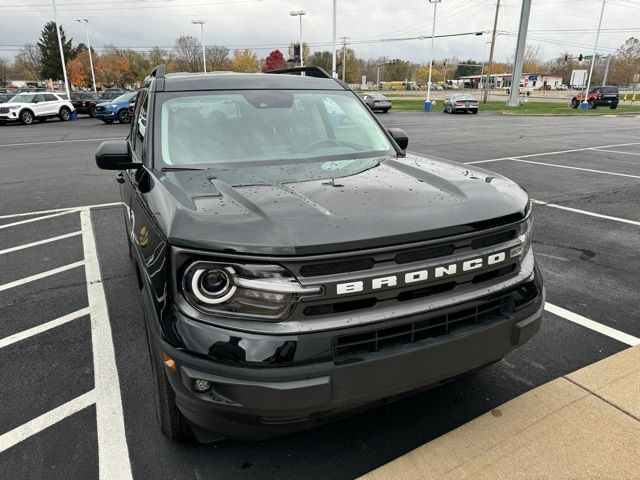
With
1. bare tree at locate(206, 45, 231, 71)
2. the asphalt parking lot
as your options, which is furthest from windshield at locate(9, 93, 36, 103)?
bare tree at locate(206, 45, 231, 71)

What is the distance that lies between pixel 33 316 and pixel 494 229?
12.2 feet

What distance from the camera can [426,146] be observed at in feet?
50.9

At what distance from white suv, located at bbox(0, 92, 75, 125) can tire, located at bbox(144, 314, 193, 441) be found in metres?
30.5

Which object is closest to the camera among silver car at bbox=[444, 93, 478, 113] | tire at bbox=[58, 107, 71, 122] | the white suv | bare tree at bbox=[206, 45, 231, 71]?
the white suv

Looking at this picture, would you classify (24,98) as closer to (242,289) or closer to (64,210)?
(64,210)

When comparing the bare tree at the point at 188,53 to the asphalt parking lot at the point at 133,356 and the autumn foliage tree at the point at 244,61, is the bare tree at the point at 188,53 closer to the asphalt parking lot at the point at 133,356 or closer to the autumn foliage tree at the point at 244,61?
the autumn foliage tree at the point at 244,61

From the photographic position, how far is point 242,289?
1.85 m

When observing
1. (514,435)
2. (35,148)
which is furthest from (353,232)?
(35,148)

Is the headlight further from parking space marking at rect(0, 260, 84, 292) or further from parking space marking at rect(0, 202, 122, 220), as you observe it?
parking space marking at rect(0, 202, 122, 220)

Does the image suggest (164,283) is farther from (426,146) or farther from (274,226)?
(426,146)

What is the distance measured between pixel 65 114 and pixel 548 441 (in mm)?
33224

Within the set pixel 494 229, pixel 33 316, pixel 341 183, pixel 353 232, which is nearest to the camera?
pixel 353 232

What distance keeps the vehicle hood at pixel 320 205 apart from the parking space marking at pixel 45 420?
1.35m

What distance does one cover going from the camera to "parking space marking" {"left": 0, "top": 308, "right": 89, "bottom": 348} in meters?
3.57
